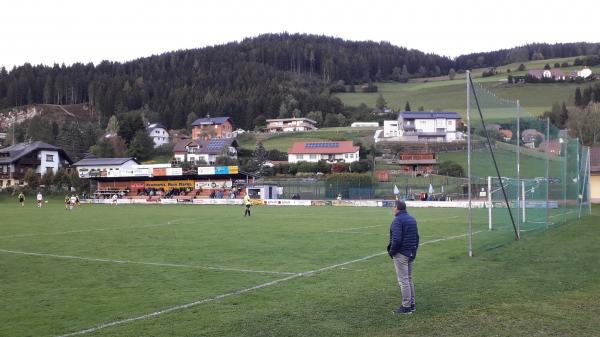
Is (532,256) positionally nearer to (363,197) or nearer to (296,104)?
(363,197)

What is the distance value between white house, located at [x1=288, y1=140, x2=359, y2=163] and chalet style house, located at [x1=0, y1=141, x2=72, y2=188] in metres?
43.1

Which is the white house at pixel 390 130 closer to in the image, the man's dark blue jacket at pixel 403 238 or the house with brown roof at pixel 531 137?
the house with brown roof at pixel 531 137

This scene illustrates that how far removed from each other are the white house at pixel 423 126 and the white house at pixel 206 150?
33.9 metres

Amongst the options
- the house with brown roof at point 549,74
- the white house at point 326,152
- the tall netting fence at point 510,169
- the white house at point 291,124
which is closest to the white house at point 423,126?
the white house at point 326,152

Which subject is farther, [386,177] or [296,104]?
[296,104]

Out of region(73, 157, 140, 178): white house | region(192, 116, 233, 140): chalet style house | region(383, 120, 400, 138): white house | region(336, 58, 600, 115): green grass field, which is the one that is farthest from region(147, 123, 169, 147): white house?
region(336, 58, 600, 115): green grass field

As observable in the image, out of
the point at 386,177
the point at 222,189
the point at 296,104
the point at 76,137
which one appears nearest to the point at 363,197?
the point at 386,177

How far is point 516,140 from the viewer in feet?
73.1

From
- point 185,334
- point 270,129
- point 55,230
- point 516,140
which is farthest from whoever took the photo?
point 270,129

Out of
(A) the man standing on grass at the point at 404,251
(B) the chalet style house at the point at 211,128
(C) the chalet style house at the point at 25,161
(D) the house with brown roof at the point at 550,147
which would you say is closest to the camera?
(A) the man standing on grass at the point at 404,251

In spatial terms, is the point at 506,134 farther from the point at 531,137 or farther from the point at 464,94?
the point at 464,94

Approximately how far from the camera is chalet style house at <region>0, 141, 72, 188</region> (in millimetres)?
97625

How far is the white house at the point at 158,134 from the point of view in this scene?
150875 millimetres

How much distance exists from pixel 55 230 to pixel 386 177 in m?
59.7
